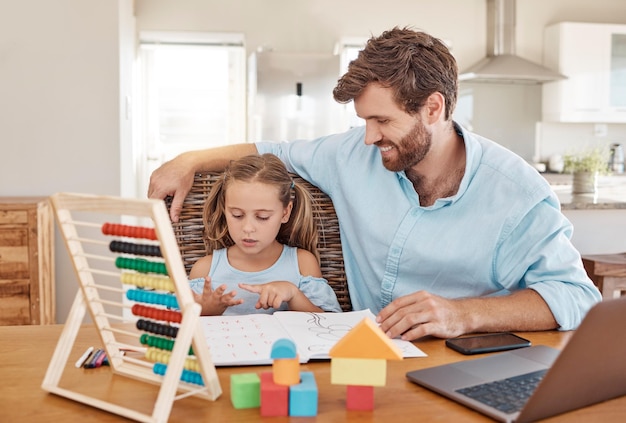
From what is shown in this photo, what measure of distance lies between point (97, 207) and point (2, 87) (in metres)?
3.04

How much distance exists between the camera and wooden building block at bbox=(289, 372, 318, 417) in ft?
3.24

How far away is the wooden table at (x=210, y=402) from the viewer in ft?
3.26

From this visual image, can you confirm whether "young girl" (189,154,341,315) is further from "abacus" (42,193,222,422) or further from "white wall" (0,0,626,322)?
"white wall" (0,0,626,322)

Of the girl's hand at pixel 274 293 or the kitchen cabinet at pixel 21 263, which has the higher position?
the girl's hand at pixel 274 293

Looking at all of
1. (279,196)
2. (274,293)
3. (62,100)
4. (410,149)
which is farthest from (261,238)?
(62,100)

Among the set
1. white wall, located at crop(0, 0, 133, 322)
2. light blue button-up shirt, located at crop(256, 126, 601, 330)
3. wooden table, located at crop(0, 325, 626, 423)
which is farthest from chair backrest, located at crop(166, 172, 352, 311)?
white wall, located at crop(0, 0, 133, 322)

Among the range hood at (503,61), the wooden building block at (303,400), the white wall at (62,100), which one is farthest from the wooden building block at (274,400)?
the range hood at (503,61)

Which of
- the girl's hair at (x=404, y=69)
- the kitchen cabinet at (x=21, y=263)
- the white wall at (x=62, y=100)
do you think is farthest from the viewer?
the white wall at (x=62, y=100)

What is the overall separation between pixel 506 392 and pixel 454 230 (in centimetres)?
74

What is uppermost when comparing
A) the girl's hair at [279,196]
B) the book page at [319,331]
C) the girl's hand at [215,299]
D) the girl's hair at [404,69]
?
the girl's hair at [404,69]

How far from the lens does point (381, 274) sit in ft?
6.20

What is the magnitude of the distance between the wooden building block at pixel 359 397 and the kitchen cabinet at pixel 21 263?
2685 millimetres

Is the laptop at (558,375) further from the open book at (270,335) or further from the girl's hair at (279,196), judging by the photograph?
the girl's hair at (279,196)

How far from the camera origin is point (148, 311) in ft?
3.61
